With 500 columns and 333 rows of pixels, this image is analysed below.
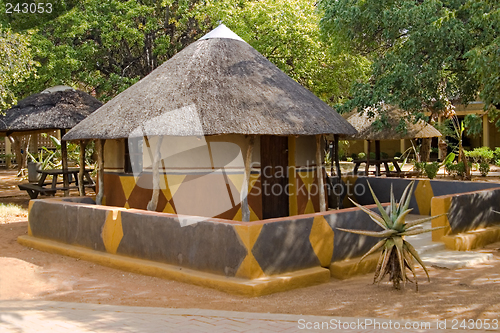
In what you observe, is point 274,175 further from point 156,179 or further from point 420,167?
point 420,167

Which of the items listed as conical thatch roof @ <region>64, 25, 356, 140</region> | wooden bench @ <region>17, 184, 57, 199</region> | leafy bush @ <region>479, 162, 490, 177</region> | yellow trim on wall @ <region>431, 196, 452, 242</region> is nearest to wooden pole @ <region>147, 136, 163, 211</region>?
conical thatch roof @ <region>64, 25, 356, 140</region>

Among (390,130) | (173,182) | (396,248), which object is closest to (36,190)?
(173,182)

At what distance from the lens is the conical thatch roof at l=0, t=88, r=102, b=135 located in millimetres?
14562

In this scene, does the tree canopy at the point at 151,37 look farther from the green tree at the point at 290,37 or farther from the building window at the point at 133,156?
the building window at the point at 133,156

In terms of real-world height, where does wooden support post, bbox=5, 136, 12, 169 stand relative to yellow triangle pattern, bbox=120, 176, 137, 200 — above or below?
above

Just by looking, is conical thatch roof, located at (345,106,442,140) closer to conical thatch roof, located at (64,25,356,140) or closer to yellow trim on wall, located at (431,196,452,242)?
conical thatch roof, located at (64,25,356,140)

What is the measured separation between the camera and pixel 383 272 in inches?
252

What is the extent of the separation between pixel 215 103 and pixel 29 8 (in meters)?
12.4

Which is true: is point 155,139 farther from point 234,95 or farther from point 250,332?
point 250,332

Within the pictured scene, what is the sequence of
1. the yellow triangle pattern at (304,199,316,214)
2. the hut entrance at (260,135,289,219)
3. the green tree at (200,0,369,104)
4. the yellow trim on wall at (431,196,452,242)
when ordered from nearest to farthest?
the yellow trim on wall at (431,196,452,242)
the hut entrance at (260,135,289,219)
the yellow triangle pattern at (304,199,316,214)
the green tree at (200,0,369,104)

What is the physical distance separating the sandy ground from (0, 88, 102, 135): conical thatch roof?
6.97 m

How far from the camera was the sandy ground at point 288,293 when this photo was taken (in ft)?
19.0

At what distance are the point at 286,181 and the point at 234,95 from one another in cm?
244

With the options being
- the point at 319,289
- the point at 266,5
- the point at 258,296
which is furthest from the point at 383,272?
the point at 266,5
